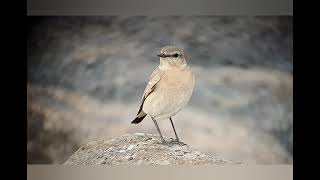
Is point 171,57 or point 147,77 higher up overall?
point 171,57

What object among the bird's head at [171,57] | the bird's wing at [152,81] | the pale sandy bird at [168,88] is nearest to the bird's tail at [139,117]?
the pale sandy bird at [168,88]

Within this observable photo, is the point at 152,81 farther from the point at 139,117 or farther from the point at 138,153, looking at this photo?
the point at 138,153

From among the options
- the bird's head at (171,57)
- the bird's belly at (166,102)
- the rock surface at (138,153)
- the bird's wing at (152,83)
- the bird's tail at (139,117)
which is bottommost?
the rock surface at (138,153)

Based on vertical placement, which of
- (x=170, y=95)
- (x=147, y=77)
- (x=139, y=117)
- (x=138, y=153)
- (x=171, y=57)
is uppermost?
(x=171, y=57)

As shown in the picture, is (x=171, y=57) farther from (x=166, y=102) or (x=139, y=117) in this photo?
(x=139, y=117)

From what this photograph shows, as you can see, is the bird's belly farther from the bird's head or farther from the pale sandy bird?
the bird's head

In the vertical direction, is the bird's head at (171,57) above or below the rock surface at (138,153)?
above

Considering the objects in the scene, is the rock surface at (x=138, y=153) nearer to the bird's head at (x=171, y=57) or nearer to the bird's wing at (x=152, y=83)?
the bird's wing at (x=152, y=83)

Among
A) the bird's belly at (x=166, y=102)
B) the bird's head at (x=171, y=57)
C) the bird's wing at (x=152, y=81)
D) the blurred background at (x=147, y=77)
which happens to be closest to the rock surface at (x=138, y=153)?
the blurred background at (x=147, y=77)

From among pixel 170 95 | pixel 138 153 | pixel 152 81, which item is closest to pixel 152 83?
pixel 152 81
